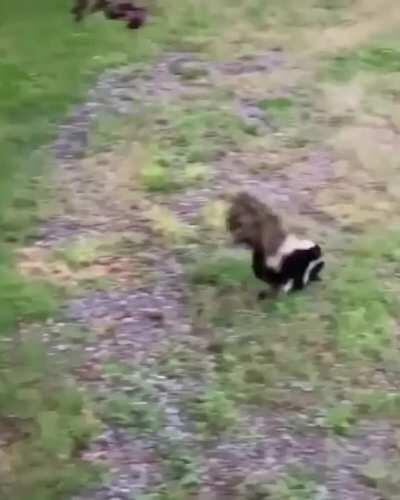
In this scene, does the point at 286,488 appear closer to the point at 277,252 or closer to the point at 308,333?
the point at 308,333

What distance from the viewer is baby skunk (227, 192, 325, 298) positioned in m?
3.44

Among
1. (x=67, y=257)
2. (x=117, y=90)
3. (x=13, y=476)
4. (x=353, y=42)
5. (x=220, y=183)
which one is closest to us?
(x=13, y=476)

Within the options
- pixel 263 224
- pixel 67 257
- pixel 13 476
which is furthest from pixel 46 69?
pixel 13 476

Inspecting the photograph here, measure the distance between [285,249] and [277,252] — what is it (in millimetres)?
26

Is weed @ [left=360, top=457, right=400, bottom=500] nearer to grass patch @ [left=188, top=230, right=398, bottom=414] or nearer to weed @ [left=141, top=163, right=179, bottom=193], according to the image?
grass patch @ [left=188, top=230, right=398, bottom=414]

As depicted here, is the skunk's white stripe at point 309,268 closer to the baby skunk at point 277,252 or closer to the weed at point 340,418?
the baby skunk at point 277,252

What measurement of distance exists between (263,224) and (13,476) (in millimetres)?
1129

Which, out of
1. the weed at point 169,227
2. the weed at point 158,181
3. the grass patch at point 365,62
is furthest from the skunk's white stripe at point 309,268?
the grass patch at point 365,62

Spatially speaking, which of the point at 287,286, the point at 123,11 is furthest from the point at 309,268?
the point at 123,11

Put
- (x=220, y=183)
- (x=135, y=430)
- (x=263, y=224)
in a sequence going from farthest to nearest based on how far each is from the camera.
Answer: (x=220, y=183) → (x=263, y=224) → (x=135, y=430)

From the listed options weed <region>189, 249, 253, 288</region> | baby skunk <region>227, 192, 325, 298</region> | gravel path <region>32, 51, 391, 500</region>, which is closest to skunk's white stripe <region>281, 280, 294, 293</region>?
baby skunk <region>227, 192, 325, 298</region>

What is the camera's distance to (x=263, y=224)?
11.5 ft

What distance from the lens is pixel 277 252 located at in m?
3.44

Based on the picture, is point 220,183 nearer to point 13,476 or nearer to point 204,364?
point 204,364
